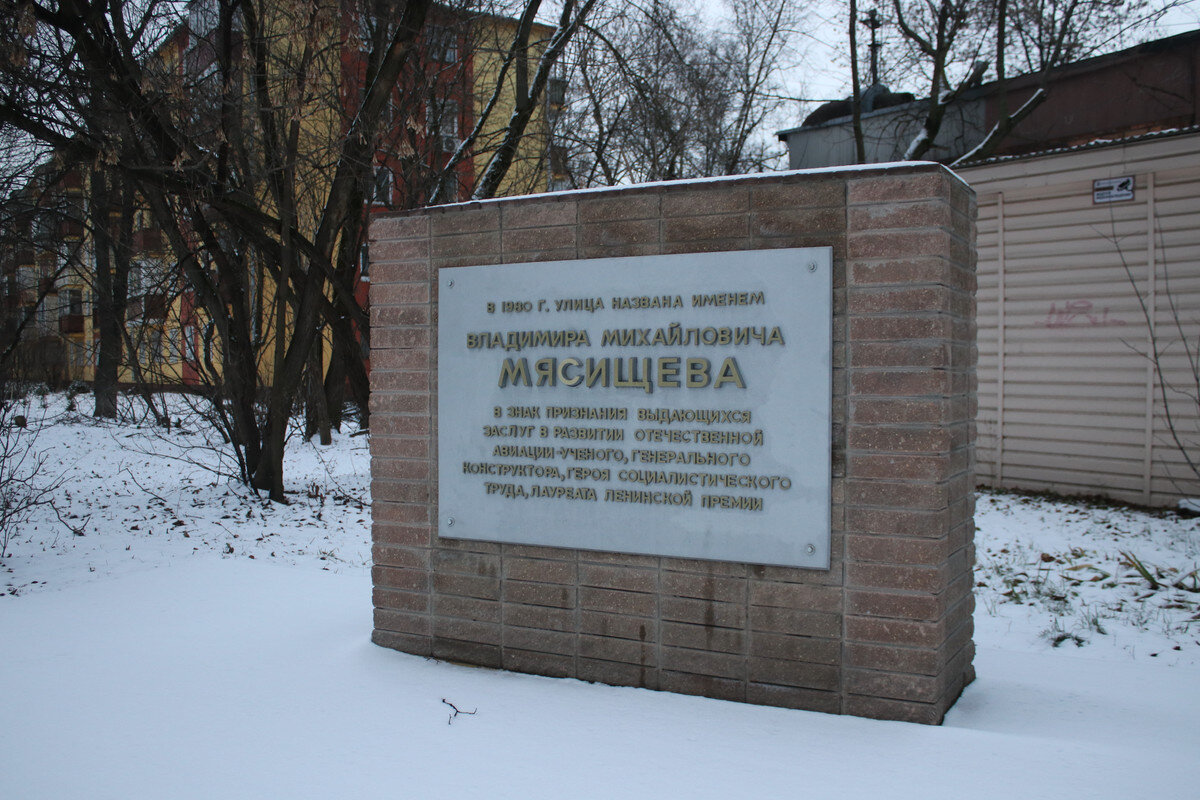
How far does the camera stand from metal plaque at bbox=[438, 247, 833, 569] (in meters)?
3.24

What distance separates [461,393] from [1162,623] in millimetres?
3961

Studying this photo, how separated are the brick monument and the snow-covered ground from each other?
178mm

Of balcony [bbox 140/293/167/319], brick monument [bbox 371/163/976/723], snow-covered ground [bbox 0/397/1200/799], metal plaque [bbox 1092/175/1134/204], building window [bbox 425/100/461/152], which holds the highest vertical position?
building window [bbox 425/100/461/152]

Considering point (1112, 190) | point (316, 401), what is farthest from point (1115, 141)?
point (316, 401)

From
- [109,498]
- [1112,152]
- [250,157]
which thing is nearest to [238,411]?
[109,498]

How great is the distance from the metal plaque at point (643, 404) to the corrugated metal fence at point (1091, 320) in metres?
5.89

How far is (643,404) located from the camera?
349cm

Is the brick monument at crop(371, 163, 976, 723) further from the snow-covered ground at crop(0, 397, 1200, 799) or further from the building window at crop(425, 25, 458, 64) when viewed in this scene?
the building window at crop(425, 25, 458, 64)

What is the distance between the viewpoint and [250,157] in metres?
9.36

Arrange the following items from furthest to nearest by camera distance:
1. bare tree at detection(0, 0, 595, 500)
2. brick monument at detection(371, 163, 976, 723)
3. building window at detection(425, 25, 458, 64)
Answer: building window at detection(425, 25, 458, 64), bare tree at detection(0, 0, 595, 500), brick monument at detection(371, 163, 976, 723)

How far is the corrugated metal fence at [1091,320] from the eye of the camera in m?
7.98

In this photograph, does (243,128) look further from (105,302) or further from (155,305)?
(105,302)

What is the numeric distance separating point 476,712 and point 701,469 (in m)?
1.24

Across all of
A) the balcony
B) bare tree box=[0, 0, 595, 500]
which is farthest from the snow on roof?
the balcony
